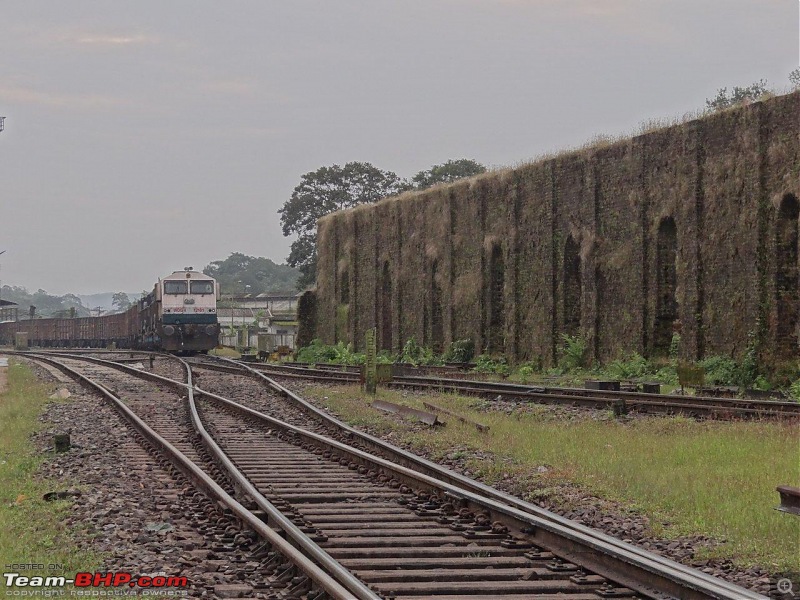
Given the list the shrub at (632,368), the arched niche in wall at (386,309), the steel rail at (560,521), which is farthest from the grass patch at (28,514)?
the arched niche in wall at (386,309)

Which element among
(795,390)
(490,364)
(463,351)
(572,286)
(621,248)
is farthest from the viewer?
(463,351)

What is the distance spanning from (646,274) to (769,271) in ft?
14.9

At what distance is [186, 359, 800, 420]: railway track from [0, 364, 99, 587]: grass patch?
8289 millimetres

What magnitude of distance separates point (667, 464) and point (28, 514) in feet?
20.3

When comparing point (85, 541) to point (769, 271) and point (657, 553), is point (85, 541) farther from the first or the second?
point (769, 271)

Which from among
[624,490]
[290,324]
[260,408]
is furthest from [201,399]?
[290,324]

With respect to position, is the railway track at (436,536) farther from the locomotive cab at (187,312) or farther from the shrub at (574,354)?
the locomotive cab at (187,312)

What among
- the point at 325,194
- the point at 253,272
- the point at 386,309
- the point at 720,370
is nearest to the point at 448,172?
the point at 325,194

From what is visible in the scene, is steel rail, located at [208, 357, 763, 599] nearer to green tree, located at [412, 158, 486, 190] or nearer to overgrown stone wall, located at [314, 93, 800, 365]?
overgrown stone wall, located at [314, 93, 800, 365]

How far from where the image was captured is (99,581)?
6.21 m

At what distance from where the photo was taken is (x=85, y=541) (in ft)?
24.3

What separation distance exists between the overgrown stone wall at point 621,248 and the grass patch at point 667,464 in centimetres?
846

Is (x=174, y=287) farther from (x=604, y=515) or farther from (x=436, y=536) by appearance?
(x=436, y=536)

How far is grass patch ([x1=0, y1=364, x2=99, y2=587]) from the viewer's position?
6.87 metres
